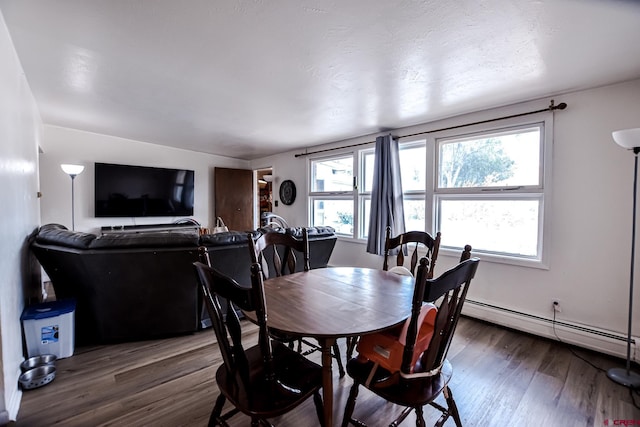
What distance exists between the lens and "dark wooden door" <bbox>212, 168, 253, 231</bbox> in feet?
19.2

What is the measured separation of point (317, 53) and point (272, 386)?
76.9 inches

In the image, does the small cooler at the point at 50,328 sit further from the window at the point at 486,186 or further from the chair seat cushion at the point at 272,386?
the window at the point at 486,186

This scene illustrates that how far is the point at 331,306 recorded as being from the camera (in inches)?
52.1

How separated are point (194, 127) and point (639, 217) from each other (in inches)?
184

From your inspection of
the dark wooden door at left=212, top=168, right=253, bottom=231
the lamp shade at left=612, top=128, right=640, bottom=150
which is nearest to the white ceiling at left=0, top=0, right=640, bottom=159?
the lamp shade at left=612, top=128, right=640, bottom=150

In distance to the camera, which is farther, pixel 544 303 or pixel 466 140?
pixel 466 140

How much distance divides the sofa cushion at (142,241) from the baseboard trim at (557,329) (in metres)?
2.90

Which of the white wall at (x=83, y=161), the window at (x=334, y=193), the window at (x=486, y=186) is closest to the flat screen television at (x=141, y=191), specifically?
the white wall at (x=83, y=161)

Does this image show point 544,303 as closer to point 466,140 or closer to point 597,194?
point 597,194

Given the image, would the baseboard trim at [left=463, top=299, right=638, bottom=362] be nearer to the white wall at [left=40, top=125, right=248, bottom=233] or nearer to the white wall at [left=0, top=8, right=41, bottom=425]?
the white wall at [left=0, top=8, right=41, bottom=425]

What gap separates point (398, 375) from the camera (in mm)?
1202

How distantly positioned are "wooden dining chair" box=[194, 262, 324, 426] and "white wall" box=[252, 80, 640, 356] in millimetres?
2483

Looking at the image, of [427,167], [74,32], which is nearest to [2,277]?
[74,32]

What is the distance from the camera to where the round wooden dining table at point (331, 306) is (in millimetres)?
1102
